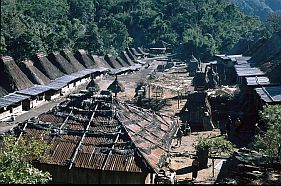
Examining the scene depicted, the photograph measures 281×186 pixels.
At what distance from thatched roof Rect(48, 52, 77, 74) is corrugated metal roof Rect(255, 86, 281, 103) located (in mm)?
24005

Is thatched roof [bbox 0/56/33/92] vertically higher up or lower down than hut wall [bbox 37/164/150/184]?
higher up

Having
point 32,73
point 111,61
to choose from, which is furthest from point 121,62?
point 32,73

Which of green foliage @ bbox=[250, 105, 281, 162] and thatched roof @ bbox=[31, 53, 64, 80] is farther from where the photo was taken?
thatched roof @ bbox=[31, 53, 64, 80]

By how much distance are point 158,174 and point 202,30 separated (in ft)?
268

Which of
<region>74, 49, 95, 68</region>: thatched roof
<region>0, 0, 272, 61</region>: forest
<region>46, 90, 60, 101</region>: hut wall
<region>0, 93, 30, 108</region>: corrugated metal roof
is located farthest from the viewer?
<region>0, 0, 272, 61</region>: forest

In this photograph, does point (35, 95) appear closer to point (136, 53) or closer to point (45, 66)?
point (45, 66)

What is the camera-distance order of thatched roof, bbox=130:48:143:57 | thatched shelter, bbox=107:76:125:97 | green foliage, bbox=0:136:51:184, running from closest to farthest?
green foliage, bbox=0:136:51:184
thatched shelter, bbox=107:76:125:97
thatched roof, bbox=130:48:143:57

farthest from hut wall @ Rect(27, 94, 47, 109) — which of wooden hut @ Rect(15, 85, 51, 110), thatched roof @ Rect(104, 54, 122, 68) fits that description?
thatched roof @ Rect(104, 54, 122, 68)

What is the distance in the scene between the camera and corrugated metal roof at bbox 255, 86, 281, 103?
23442 millimetres

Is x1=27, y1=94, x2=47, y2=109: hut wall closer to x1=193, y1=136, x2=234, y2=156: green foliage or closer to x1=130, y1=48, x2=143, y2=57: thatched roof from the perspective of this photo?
x1=193, y1=136, x2=234, y2=156: green foliage

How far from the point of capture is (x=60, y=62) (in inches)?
1768

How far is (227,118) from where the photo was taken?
28.8 metres

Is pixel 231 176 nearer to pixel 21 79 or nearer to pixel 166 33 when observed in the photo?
pixel 21 79

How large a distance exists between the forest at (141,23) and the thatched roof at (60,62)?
9194 millimetres
